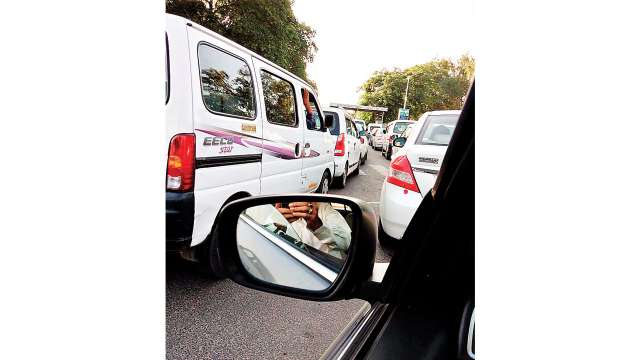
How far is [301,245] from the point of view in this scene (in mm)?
1262

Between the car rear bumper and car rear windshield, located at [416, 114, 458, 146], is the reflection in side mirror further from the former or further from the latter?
car rear windshield, located at [416, 114, 458, 146]

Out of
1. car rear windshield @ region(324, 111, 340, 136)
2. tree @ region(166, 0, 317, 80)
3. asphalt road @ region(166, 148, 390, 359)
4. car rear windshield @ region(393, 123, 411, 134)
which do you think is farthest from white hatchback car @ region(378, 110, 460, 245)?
tree @ region(166, 0, 317, 80)

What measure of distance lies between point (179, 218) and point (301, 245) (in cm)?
128

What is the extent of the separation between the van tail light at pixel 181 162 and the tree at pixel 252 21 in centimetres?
990

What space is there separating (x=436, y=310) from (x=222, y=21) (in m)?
12.1

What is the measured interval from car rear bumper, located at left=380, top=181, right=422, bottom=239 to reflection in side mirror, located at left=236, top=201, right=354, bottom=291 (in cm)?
166

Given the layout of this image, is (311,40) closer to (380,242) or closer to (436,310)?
(380,242)

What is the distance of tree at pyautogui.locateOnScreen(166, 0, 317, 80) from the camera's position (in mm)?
10398

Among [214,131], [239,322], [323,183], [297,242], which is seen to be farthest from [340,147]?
[297,242]

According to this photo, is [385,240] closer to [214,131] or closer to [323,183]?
[214,131]

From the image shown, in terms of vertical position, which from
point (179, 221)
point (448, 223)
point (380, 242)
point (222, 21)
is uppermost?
point (222, 21)

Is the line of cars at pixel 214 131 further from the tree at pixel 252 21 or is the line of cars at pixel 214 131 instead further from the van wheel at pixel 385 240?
the tree at pixel 252 21

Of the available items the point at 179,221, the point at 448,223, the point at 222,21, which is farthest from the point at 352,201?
the point at 222,21
